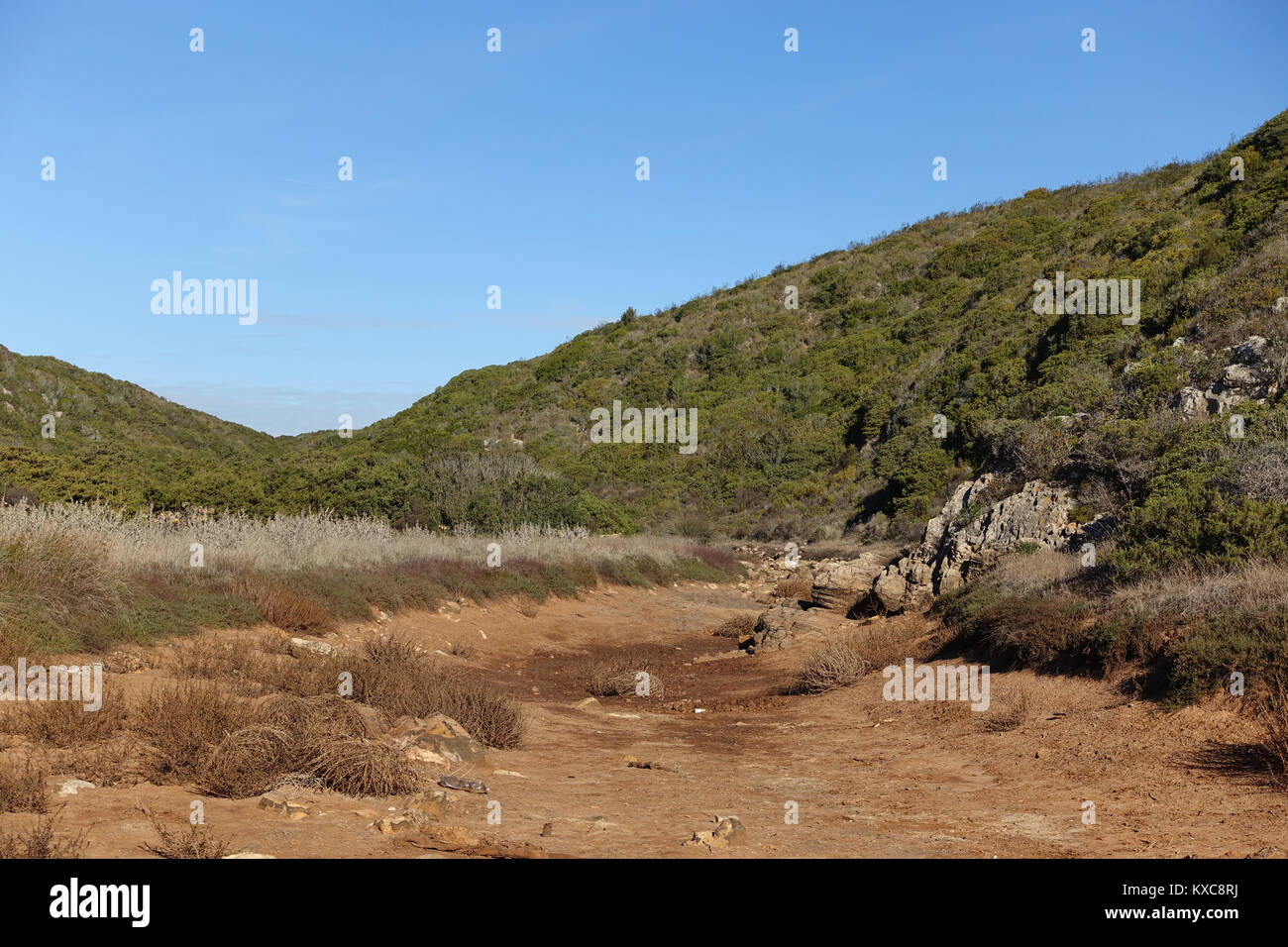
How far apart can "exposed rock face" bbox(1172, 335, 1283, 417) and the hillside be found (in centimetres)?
19

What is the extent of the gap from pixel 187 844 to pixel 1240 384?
58.0ft

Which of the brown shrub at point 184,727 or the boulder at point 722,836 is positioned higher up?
the brown shrub at point 184,727

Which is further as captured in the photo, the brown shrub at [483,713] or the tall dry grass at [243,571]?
the tall dry grass at [243,571]

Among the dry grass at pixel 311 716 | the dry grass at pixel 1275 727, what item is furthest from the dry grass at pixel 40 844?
the dry grass at pixel 1275 727

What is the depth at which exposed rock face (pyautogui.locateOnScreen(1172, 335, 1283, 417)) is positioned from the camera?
52.0 feet

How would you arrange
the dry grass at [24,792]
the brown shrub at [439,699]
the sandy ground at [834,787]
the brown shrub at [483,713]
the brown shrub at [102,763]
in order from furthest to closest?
the brown shrub at [483,713] < the brown shrub at [439,699] < the brown shrub at [102,763] < the sandy ground at [834,787] < the dry grass at [24,792]

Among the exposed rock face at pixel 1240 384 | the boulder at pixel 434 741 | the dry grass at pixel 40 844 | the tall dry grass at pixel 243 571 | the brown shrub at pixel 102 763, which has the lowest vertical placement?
the boulder at pixel 434 741

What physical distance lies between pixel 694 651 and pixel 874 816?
10630 mm

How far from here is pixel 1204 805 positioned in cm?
627

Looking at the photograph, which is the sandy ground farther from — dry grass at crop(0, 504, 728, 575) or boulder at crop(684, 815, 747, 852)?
dry grass at crop(0, 504, 728, 575)

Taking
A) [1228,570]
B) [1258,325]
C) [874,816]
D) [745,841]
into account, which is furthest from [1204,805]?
[1258,325]

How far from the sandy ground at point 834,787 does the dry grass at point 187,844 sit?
0.11 meters

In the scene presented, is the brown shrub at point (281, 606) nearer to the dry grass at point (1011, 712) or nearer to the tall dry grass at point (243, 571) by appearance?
the tall dry grass at point (243, 571)

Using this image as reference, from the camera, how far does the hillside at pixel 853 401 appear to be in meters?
18.3
